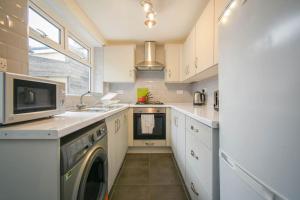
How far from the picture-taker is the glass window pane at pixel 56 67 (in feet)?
5.27

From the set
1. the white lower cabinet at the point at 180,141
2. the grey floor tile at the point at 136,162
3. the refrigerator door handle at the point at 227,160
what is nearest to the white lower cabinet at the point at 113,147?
the grey floor tile at the point at 136,162

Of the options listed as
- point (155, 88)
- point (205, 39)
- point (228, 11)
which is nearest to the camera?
point (228, 11)

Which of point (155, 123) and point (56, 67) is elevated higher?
point (56, 67)

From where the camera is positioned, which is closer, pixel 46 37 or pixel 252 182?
pixel 252 182

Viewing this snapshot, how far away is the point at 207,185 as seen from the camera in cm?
108

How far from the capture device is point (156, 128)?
9.64 ft

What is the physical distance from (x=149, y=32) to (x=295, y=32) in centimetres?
264

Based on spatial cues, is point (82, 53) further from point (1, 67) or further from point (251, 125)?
point (251, 125)

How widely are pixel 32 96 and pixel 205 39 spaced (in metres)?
1.63

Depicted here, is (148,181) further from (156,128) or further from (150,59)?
(150,59)

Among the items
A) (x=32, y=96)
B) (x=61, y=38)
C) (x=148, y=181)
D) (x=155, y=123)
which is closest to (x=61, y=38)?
(x=61, y=38)

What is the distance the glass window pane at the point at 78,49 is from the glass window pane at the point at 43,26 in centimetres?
32

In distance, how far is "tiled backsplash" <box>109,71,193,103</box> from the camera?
3549mm

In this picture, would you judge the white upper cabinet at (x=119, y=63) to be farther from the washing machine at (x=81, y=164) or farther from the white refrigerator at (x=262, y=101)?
the white refrigerator at (x=262, y=101)
